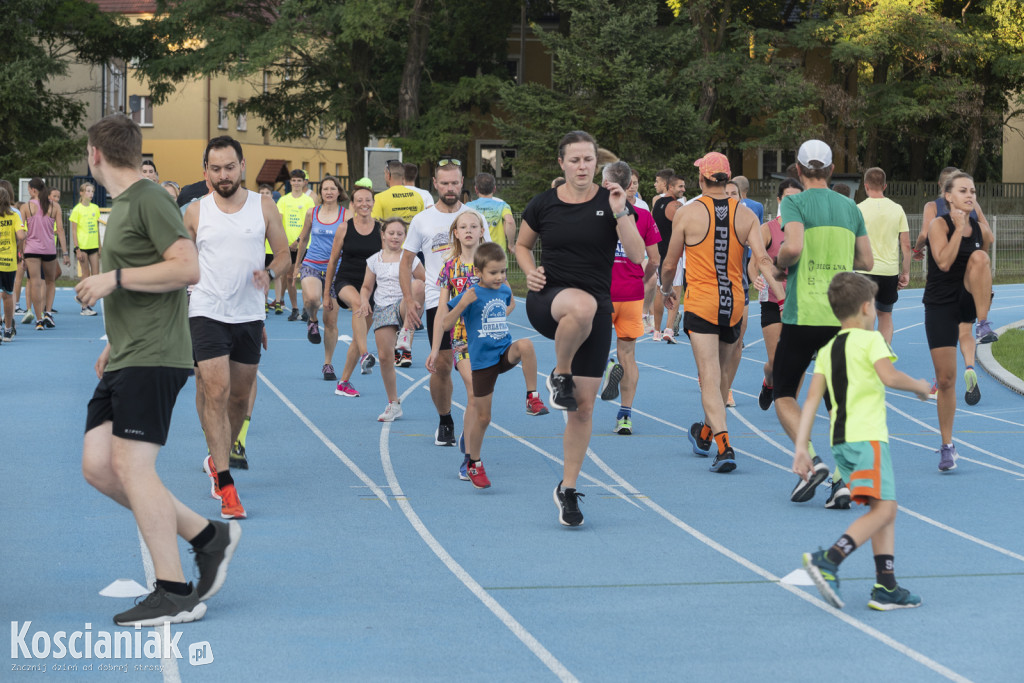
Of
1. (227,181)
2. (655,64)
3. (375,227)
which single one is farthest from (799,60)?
(227,181)

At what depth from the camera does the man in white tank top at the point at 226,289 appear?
7.63 meters

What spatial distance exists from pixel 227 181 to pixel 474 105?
36.1 metres

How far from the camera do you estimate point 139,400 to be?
17.8ft

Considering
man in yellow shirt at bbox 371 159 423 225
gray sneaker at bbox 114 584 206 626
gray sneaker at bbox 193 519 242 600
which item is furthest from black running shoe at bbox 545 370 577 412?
man in yellow shirt at bbox 371 159 423 225

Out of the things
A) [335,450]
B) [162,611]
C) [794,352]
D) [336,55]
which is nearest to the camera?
[162,611]

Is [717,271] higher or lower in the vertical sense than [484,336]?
higher

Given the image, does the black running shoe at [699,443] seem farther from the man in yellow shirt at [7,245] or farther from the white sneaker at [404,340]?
the man in yellow shirt at [7,245]

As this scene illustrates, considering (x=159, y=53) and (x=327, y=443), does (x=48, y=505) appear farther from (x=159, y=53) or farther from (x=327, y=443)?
(x=159, y=53)

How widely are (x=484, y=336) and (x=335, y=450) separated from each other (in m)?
2.15

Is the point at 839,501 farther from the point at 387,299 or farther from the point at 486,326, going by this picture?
the point at 387,299

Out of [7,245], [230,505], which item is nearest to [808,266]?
[230,505]

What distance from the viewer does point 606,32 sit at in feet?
110

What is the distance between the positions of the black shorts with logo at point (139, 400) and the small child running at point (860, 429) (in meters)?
2.77

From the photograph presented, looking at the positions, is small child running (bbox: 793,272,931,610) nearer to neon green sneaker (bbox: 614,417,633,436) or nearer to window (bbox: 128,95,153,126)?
neon green sneaker (bbox: 614,417,633,436)
